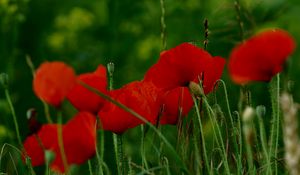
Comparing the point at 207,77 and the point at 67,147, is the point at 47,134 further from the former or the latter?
the point at 207,77

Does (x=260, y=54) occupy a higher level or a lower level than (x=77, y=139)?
higher

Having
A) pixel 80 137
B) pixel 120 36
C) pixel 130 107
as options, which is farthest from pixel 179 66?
pixel 120 36

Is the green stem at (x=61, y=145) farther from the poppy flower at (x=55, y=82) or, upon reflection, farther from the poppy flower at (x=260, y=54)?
the poppy flower at (x=260, y=54)

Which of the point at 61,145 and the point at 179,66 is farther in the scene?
the point at 179,66

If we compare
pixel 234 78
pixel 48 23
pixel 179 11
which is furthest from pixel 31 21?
pixel 234 78

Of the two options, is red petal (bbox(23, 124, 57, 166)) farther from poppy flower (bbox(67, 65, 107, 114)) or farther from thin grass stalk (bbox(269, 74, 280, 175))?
thin grass stalk (bbox(269, 74, 280, 175))

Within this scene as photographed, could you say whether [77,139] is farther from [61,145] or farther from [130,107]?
[130,107]

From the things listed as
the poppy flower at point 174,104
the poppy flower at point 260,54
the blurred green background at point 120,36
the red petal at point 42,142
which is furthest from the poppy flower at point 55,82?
the blurred green background at point 120,36
